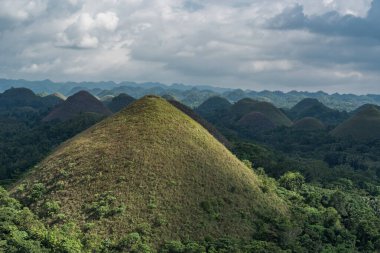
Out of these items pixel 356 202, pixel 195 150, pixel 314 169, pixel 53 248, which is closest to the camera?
pixel 53 248

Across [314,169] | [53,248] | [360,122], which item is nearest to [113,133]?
[53,248]

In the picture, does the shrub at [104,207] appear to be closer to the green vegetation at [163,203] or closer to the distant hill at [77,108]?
the green vegetation at [163,203]

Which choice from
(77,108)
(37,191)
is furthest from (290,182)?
(77,108)

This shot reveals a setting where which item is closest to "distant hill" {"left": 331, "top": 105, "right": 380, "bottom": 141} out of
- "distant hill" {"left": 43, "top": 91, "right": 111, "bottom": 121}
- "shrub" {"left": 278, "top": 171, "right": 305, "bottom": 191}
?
"distant hill" {"left": 43, "top": 91, "right": 111, "bottom": 121}

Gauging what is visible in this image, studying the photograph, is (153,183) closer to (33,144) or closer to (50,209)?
(50,209)

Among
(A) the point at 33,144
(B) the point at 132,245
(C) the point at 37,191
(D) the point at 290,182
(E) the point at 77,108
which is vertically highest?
(E) the point at 77,108

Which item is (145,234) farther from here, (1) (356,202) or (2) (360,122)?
(2) (360,122)

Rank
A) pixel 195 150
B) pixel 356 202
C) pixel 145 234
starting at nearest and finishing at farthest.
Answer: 1. pixel 145 234
2. pixel 195 150
3. pixel 356 202
